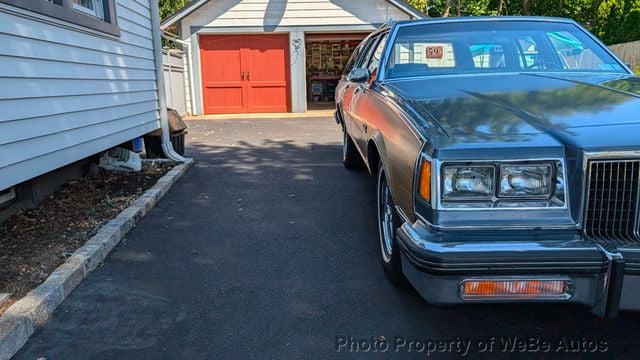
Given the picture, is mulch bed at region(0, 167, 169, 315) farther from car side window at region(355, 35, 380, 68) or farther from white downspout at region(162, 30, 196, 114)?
white downspout at region(162, 30, 196, 114)

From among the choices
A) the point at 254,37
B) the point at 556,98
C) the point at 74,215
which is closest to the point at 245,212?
the point at 74,215

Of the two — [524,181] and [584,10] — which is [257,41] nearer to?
[524,181]

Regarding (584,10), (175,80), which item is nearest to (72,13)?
(175,80)

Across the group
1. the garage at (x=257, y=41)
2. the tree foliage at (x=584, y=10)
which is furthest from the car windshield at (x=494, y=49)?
the tree foliage at (x=584, y=10)

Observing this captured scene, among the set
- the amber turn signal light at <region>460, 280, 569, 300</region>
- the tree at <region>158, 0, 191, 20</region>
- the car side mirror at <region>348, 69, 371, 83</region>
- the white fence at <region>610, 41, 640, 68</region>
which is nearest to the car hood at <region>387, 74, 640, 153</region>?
the amber turn signal light at <region>460, 280, 569, 300</region>

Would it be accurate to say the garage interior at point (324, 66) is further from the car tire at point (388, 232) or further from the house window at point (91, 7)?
the car tire at point (388, 232)

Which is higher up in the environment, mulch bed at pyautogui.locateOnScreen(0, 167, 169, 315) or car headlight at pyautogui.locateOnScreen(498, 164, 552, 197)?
car headlight at pyautogui.locateOnScreen(498, 164, 552, 197)

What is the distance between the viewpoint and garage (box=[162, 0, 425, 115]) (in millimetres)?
14586

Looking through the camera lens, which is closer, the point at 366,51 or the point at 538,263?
the point at 538,263

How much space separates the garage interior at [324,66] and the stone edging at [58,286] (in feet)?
49.2

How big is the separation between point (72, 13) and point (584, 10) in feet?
82.5

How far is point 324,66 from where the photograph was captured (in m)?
19.6

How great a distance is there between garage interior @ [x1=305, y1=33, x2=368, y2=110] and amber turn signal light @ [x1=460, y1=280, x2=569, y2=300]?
1711cm

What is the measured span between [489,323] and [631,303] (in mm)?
906
